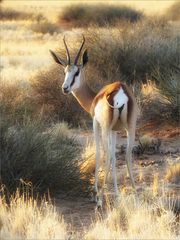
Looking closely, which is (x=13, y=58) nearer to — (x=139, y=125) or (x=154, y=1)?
(x=139, y=125)

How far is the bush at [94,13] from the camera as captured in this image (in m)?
46.9

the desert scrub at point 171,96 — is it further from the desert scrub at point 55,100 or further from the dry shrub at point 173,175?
the dry shrub at point 173,175

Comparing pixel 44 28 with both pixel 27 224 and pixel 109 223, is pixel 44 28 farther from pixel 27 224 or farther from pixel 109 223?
pixel 27 224

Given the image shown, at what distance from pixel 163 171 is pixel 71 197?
7.24 feet

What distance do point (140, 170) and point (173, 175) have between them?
30.0 inches

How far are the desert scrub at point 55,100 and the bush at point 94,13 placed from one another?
1218 inches

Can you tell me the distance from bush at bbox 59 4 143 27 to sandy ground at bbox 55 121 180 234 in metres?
33.1

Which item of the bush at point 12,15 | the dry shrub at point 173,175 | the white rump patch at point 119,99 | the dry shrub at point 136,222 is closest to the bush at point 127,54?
the dry shrub at point 173,175

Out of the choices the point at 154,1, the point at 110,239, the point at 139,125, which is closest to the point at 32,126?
the point at 110,239

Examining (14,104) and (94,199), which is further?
(14,104)

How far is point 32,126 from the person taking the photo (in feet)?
28.7

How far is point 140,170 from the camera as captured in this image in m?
10.2

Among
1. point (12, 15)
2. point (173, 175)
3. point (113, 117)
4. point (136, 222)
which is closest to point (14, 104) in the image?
point (173, 175)

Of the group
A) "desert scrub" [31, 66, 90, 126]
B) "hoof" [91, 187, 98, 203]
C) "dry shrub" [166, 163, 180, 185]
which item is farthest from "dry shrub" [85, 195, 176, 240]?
"desert scrub" [31, 66, 90, 126]
